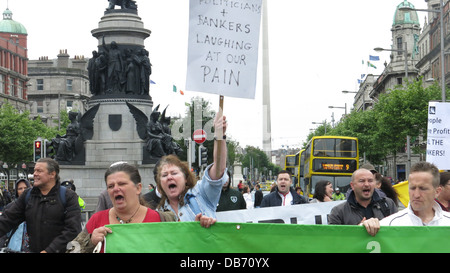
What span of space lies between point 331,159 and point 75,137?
11.8 meters

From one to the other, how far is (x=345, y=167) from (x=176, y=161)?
29.8 meters

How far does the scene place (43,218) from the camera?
730 centimetres

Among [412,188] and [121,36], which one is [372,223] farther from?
[121,36]

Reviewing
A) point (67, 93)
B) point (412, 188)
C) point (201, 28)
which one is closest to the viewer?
point (412, 188)

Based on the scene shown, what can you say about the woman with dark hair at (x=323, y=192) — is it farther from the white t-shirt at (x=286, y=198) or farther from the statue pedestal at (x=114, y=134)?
the statue pedestal at (x=114, y=134)

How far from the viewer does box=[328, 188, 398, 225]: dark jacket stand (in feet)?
22.1

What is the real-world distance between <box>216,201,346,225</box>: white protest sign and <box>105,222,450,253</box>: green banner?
90.6 inches

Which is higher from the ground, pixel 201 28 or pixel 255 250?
pixel 201 28

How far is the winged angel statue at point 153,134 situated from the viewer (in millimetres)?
31016

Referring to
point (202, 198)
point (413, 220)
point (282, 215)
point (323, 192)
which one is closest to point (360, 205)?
point (282, 215)

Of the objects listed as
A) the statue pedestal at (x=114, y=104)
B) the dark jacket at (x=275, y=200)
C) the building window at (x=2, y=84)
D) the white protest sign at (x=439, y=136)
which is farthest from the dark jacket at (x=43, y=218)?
the building window at (x=2, y=84)
